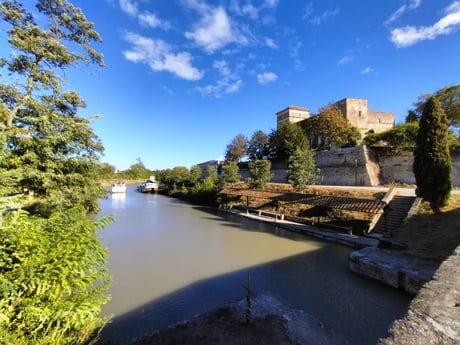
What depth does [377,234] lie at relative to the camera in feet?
30.7

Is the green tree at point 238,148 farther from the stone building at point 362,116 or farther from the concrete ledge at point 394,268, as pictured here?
the concrete ledge at point 394,268

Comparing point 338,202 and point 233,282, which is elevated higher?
point 338,202

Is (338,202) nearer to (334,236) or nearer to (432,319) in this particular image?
(334,236)

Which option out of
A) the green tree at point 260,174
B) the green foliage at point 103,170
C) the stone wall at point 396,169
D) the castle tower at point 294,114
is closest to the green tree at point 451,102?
the stone wall at point 396,169

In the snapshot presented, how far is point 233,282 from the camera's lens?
576 cm

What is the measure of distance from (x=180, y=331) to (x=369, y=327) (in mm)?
3475

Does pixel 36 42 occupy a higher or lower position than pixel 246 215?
higher

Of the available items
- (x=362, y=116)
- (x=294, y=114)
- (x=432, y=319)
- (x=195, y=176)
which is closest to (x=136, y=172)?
(x=195, y=176)

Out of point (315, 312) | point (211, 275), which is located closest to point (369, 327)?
point (315, 312)

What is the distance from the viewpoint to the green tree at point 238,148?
32.9m

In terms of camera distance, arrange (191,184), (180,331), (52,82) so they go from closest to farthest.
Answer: (180,331) → (52,82) → (191,184)

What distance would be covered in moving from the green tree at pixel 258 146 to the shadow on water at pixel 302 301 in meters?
23.1

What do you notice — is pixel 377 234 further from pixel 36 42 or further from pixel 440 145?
pixel 36 42

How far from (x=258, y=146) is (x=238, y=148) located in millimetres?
4361
